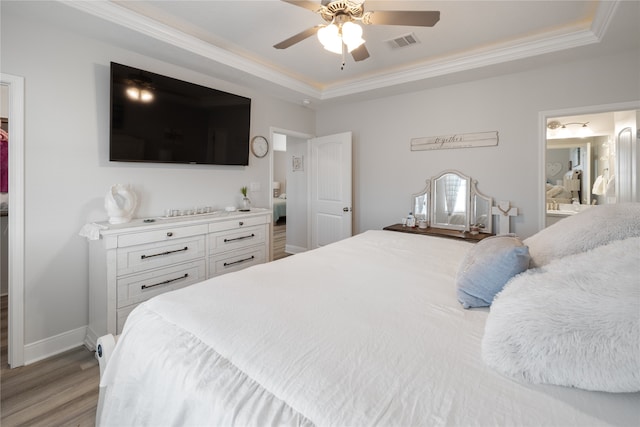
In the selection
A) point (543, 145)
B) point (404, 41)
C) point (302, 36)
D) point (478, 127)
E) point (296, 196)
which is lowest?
point (296, 196)

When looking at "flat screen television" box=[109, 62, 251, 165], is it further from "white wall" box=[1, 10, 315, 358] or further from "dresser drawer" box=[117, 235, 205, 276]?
"dresser drawer" box=[117, 235, 205, 276]

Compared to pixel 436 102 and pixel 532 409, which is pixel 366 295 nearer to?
pixel 532 409

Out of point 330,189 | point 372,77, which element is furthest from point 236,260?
point 372,77

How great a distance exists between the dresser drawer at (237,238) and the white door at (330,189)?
4.34ft

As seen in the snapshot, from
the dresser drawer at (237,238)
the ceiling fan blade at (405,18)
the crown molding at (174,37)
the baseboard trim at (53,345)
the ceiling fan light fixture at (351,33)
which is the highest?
the crown molding at (174,37)

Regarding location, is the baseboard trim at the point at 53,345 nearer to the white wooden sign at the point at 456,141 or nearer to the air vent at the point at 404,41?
the air vent at the point at 404,41

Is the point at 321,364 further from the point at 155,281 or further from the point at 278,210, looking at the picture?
the point at 278,210

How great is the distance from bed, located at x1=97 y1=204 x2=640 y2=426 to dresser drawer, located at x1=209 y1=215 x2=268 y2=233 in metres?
1.55

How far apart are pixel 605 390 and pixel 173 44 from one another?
324 cm

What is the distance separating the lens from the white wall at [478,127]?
2.87m

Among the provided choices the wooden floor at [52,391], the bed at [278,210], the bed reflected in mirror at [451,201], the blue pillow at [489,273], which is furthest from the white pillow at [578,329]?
the bed at [278,210]

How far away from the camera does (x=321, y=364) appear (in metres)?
0.80

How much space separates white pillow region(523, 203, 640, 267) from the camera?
107 cm

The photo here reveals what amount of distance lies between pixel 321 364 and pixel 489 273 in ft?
2.47
